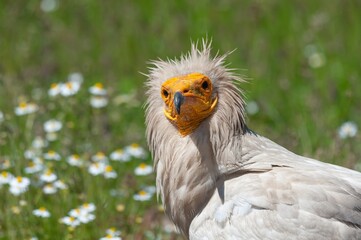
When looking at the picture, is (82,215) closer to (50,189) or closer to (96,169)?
(50,189)

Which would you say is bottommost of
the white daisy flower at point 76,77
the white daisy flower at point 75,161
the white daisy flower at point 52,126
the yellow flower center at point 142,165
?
the yellow flower center at point 142,165

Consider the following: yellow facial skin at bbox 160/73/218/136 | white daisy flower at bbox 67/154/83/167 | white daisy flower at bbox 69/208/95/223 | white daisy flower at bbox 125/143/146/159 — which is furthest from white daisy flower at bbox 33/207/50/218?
white daisy flower at bbox 125/143/146/159

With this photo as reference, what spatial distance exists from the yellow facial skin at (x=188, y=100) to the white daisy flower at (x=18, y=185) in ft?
3.73

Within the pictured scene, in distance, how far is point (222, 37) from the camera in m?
8.81

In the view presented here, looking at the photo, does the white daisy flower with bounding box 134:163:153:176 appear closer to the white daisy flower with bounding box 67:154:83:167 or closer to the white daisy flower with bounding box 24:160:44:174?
the white daisy flower with bounding box 67:154:83:167

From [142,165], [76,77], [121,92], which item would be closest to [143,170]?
[142,165]

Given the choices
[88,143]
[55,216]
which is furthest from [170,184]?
[88,143]

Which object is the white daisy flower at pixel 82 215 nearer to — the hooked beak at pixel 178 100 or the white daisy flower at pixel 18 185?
the white daisy flower at pixel 18 185

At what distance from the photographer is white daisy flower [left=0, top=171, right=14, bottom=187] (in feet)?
18.4

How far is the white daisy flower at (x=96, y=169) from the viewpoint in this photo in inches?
229

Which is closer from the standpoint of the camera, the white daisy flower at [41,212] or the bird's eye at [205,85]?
the bird's eye at [205,85]

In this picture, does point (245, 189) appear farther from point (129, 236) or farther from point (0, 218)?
point (0, 218)

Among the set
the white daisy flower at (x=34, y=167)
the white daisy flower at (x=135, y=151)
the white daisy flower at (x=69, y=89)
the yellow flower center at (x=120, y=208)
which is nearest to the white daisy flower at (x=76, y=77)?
the white daisy flower at (x=69, y=89)

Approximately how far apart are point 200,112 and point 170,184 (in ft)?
1.43
